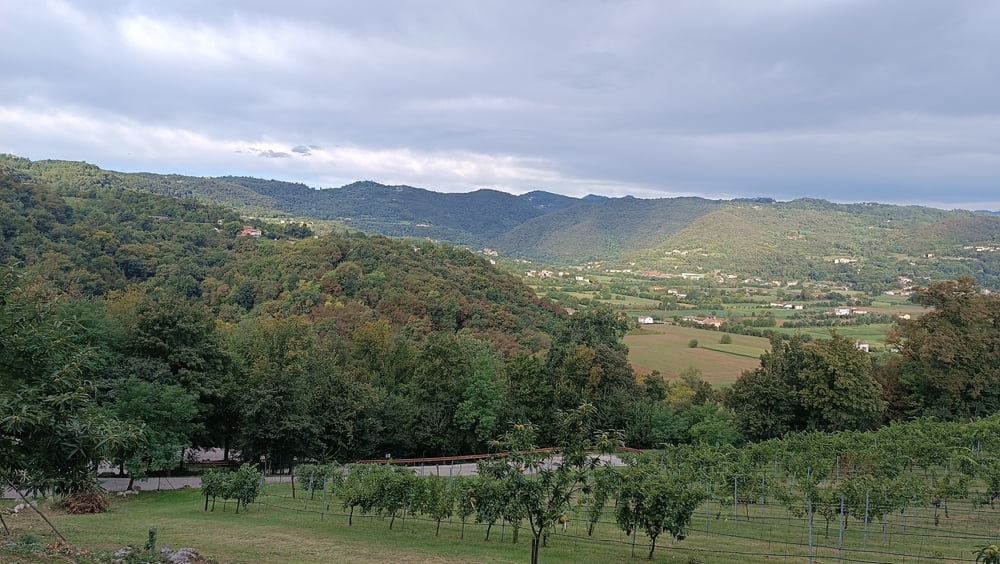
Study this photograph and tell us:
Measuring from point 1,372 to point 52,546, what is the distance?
3.36 meters

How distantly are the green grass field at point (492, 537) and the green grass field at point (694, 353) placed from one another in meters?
38.2

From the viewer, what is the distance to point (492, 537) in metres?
16.2

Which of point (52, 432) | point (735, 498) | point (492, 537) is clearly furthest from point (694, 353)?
point (52, 432)

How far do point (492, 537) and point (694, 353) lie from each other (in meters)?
59.9

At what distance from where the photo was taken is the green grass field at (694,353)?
6159cm

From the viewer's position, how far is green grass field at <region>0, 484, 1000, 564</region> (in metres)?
13.3

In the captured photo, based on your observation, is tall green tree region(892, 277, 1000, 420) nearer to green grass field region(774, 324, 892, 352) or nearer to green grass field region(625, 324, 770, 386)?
green grass field region(625, 324, 770, 386)

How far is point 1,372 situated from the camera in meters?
10.0

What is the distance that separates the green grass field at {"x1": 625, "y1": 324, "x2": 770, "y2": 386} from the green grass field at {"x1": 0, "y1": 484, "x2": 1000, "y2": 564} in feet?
125

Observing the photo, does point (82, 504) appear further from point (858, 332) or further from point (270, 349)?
point (858, 332)

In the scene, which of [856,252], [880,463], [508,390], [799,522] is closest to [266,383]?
[508,390]

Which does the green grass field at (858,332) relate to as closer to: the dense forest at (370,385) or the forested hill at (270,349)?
the dense forest at (370,385)

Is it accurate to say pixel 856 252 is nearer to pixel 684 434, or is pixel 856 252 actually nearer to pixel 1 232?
pixel 684 434

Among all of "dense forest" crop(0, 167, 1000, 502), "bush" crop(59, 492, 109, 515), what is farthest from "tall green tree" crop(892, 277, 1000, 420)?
"bush" crop(59, 492, 109, 515)
